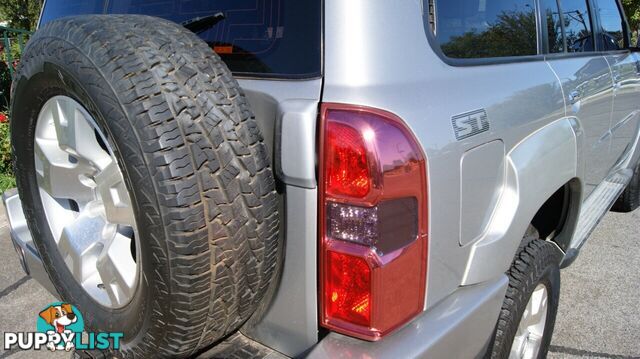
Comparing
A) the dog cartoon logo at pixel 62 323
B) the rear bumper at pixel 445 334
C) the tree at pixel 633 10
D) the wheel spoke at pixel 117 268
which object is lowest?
the dog cartoon logo at pixel 62 323

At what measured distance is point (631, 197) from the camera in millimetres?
4680

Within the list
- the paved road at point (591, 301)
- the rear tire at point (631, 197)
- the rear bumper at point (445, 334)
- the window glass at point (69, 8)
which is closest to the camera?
the rear bumper at point (445, 334)

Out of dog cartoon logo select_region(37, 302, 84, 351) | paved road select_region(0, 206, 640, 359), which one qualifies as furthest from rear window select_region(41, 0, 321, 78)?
paved road select_region(0, 206, 640, 359)

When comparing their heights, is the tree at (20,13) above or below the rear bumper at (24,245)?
above

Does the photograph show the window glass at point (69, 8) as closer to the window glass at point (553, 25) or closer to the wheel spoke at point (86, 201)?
the wheel spoke at point (86, 201)

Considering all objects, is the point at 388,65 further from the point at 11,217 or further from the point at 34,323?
the point at 34,323

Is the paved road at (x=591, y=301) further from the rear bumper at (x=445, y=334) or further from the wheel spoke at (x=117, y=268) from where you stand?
the wheel spoke at (x=117, y=268)

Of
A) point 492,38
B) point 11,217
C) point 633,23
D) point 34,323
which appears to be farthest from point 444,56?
point 633,23

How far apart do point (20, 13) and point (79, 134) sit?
15692 millimetres

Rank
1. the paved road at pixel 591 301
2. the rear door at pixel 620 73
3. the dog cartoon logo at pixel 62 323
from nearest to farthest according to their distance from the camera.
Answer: the dog cartoon logo at pixel 62 323
the paved road at pixel 591 301
the rear door at pixel 620 73

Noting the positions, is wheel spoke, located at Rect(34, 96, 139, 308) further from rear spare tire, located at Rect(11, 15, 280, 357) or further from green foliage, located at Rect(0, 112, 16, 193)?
green foliage, located at Rect(0, 112, 16, 193)

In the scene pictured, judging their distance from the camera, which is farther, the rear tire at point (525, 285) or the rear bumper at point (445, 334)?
the rear tire at point (525, 285)

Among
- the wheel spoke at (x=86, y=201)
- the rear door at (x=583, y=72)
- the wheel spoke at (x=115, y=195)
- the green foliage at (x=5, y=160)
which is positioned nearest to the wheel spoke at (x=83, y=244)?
the wheel spoke at (x=86, y=201)

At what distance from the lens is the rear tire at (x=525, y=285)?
1.96 m
